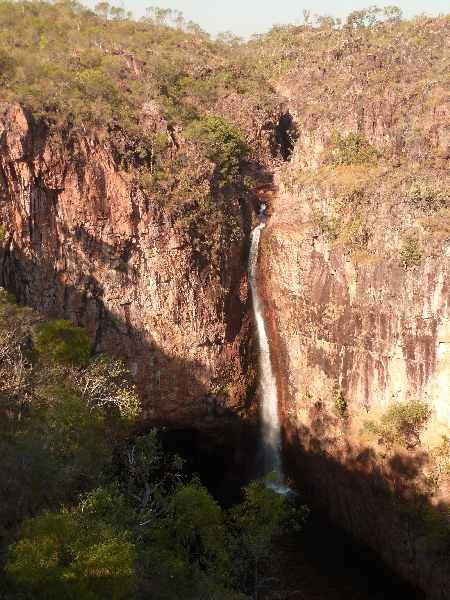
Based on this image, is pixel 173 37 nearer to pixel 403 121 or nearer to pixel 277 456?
pixel 403 121

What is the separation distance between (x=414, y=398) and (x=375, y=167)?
10.3 meters

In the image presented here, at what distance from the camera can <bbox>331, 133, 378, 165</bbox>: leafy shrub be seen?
2542cm

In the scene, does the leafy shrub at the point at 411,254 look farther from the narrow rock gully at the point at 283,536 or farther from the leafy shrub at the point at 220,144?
the leafy shrub at the point at 220,144

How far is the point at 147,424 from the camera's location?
23906 mm

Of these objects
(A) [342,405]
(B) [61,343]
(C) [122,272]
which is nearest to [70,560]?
(B) [61,343]

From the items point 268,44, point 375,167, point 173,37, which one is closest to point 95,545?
point 375,167

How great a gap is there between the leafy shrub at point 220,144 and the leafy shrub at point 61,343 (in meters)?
10.6

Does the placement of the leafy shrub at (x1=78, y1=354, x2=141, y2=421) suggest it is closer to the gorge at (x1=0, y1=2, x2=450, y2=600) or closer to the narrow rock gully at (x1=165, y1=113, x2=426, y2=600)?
the gorge at (x1=0, y1=2, x2=450, y2=600)

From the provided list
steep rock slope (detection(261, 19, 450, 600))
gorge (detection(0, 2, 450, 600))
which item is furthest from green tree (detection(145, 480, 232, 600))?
steep rock slope (detection(261, 19, 450, 600))

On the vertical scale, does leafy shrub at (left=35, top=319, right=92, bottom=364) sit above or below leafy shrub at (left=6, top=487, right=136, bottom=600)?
above

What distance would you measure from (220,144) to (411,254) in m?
10.5

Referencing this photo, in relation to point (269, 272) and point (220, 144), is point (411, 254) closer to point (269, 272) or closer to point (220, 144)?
point (269, 272)

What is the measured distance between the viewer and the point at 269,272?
25234 millimetres

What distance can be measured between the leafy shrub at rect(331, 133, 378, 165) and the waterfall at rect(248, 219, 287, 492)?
16.7ft
